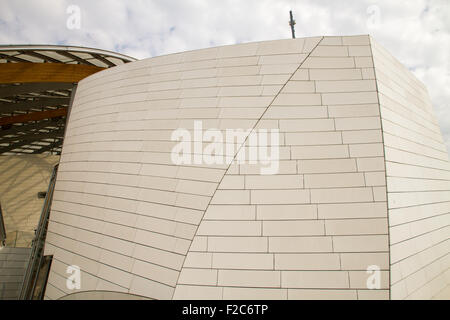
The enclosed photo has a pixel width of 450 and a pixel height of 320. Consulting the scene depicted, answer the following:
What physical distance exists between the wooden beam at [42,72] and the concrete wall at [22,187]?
1294 cm

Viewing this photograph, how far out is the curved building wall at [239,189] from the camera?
3.72 meters

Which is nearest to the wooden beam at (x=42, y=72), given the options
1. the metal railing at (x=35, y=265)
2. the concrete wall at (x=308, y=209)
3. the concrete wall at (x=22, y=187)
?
the metal railing at (x=35, y=265)

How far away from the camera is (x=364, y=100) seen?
4.55m

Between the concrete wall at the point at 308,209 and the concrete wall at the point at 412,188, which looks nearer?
the concrete wall at the point at 308,209

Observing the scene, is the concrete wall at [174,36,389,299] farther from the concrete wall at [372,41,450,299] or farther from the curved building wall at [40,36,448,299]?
the concrete wall at [372,41,450,299]

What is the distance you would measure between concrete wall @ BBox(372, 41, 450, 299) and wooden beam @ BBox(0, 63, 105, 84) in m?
13.4

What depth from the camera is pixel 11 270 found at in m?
9.59

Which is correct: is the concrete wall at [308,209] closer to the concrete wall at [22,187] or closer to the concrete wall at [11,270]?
the concrete wall at [11,270]

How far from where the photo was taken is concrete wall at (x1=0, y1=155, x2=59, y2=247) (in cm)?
1852

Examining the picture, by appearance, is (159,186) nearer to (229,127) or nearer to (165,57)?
(229,127)

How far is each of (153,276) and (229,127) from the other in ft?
11.9

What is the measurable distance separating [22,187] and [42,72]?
15158mm

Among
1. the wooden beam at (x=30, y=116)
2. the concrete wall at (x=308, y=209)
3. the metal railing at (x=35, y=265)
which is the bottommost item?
the metal railing at (x=35, y=265)
